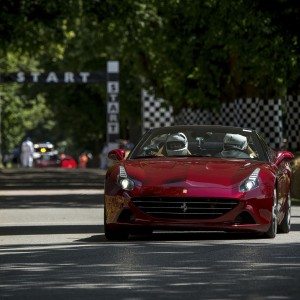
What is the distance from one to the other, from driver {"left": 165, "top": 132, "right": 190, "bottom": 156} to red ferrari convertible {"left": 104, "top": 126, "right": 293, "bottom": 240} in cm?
11

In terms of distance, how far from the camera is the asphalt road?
11.1 m

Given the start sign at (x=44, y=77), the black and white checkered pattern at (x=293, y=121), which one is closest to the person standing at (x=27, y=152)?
the start sign at (x=44, y=77)

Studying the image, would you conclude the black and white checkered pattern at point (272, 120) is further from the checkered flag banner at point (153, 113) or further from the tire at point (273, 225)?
the tire at point (273, 225)

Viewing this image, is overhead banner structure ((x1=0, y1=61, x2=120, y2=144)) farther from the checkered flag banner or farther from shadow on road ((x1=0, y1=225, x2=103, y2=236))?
shadow on road ((x1=0, y1=225, x2=103, y2=236))

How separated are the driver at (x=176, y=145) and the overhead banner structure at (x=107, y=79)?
38065 millimetres

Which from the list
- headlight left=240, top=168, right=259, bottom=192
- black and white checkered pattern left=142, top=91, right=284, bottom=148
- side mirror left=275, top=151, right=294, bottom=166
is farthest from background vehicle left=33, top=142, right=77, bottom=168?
headlight left=240, top=168, right=259, bottom=192

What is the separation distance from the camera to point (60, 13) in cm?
4456

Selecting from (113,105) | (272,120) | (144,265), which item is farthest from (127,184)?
(113,105)

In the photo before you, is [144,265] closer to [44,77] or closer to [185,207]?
[185,207]

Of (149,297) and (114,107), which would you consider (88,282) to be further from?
(114,107)

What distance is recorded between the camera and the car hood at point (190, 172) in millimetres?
16594

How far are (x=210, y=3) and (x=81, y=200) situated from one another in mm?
11474

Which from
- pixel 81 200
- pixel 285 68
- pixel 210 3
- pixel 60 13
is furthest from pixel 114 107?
pixel 81 200

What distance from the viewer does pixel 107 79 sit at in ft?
189
